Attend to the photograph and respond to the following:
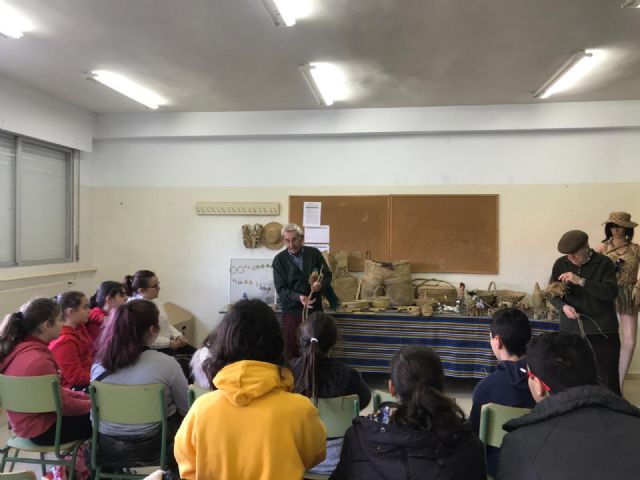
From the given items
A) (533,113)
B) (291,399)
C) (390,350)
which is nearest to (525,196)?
(533,113)

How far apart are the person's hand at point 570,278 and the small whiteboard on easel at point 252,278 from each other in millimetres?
3040

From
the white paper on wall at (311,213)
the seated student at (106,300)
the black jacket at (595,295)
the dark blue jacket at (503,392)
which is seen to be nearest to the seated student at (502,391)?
the dark blue jacket at (503,392)

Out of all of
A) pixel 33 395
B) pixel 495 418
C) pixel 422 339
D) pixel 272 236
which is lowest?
pixel 422 339

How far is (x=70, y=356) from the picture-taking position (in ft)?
8.93

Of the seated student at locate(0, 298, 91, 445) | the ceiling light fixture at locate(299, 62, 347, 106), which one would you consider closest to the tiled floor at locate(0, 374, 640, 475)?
the seated student at locate(0, 298, 91, 445)

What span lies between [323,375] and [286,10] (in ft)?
7.02

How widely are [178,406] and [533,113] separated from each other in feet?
14.2

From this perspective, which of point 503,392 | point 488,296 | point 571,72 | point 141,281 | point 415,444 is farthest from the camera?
point 488,296

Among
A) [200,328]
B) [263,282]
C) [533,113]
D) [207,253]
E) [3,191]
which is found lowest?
[200,328]

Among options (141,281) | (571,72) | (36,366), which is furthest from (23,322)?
(571,72)

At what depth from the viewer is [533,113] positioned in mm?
4621

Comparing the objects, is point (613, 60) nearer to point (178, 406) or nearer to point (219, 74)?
point (219, 74)

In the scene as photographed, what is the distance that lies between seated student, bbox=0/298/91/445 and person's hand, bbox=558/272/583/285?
9.74ft

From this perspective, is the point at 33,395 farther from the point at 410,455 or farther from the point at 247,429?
the point at 410,455
